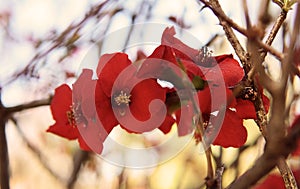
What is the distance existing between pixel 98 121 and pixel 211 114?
10 centimetres

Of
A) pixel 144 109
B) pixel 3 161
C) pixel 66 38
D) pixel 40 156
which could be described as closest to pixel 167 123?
pixel 144 109

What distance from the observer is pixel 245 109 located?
1.63 feet

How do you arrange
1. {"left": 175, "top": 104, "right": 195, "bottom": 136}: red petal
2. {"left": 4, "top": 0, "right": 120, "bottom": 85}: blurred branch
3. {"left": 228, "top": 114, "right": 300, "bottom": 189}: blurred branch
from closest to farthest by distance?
{"left": 228, "top": 114, "right": 300, "bottom": 189}: blurred branch, {"left": 175, "top": 104, "right": 195, "bottom": 136}: red petal, {"left": 4, "top": 0, "right": 120, "bottom": 85}: blurred branch

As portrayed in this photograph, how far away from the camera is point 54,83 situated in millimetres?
909

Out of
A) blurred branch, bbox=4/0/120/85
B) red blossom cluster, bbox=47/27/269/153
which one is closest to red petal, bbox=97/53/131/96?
red blossom cluster, bbox=47/27/269/153

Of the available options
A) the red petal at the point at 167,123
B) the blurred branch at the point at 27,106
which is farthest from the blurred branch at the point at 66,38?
the red petal at the point at 167,123

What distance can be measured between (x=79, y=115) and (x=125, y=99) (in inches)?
1.8

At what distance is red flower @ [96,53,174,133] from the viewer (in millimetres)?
522

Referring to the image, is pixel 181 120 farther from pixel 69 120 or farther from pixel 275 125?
pixel 275 125

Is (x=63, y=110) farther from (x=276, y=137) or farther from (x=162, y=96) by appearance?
(x=276, y=137)

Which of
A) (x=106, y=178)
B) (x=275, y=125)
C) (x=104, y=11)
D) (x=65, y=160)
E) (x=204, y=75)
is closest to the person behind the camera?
(x=275, y=125)

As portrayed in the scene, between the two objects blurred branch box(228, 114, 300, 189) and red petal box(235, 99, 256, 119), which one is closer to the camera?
blurred branch box(228, 114, 300, 189)

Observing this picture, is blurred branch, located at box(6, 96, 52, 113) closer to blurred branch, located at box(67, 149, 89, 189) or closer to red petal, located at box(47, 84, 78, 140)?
red petal, located at box(47, 84, 78, 140)

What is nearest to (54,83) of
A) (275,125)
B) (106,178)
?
(106,178)
